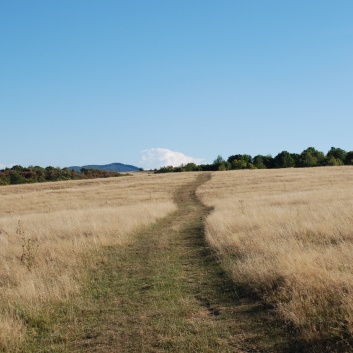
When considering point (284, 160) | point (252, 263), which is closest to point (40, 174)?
point (284, 160)

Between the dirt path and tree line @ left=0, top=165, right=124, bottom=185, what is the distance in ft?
285

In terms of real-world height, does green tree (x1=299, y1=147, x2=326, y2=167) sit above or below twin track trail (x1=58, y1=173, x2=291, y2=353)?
above

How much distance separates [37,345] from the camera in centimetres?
623

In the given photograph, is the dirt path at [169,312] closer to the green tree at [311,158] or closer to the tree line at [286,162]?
the tree line at [286,162]

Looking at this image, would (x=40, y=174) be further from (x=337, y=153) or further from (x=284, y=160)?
(x=337, y=153)

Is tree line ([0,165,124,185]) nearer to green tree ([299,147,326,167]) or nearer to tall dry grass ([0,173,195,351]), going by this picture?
green tree ([299,147,326,167])

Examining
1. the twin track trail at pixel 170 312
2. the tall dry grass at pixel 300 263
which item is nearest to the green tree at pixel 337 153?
the tall dry grass at pixel 300 263

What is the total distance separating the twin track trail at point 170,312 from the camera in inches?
233

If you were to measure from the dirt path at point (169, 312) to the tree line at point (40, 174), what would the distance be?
86.8 m

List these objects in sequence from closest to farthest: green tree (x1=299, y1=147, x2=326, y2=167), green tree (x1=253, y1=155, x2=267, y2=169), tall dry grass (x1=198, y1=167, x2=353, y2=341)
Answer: tall dry grass (x1=198, y1=167, x2=353, y2=341) < green tree (x1=299, y1=147, x2=326, y2=167) < green tree (x1=253, y1=155, x2=267, y2=169)

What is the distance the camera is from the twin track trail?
5.91 m

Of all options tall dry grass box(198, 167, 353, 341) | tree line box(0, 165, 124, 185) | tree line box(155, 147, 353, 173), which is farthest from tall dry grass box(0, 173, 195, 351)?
tree line box(155, 147, 353, 173)

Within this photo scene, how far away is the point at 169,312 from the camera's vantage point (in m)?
7.18

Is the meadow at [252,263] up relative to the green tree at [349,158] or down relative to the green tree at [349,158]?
down
